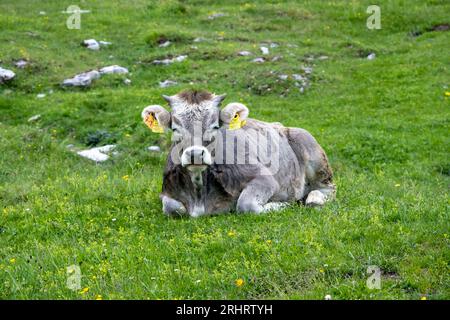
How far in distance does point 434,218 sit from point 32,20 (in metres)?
26.3

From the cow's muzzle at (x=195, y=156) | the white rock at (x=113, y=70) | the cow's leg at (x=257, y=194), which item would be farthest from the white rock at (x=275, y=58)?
the cow's muzzle at (x=195, y=156)

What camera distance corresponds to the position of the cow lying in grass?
11.1 m

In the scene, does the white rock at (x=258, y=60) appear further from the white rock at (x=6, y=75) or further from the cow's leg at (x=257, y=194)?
the cow's leg at (x=257, y=194)

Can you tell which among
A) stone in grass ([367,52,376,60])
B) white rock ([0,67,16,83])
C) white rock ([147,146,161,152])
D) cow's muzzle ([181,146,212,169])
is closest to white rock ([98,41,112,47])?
white rock ([0,67,16,83])

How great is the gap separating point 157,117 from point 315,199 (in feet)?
11.3

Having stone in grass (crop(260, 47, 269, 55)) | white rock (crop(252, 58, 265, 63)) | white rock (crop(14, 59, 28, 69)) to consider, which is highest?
stone in grass (crop(260, 47, 269, 55))

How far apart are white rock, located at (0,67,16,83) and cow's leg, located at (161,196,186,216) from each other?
49.9 feet

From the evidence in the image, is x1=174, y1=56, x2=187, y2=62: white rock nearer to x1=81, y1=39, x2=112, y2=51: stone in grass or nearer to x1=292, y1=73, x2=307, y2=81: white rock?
x1=81, y1=39, x2=112, y2=51: stone in grass

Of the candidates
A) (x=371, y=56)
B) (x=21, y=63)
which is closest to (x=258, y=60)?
(x=371, y=56)

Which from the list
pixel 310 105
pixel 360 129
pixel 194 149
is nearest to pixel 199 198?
pixel 194 149

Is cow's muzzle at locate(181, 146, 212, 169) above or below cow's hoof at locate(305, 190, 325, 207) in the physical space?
above

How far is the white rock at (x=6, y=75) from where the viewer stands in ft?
81.0

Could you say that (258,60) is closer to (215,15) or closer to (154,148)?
(215,15)

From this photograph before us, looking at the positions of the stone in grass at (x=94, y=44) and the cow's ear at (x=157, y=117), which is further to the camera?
the stone in grass at (x=94, y=44)
